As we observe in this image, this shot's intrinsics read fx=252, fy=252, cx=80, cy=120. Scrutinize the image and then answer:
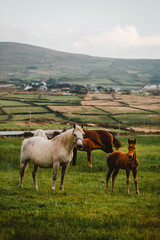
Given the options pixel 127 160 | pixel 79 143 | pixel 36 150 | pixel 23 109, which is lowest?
pixel 23 109

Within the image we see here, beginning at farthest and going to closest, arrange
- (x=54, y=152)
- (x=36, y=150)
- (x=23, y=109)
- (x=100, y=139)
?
(x=23, y=109)
(x=100, y=139)
(x=36, y=150)
(x=54, y=152)

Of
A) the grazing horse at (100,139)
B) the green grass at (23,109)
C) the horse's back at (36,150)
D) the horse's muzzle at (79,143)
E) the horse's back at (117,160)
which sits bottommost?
the green grass at (23,109)

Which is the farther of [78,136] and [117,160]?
[117,160]

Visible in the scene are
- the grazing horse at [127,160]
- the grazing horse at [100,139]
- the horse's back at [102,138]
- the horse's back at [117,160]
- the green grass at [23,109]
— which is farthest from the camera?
the green grass at [23,109]

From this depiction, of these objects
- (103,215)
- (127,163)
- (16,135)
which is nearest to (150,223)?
(103,215)

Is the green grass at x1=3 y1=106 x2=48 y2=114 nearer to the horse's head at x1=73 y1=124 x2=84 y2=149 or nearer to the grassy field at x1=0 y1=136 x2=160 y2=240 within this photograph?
the grassy field at x1=0 y1=136 x2=160 y2=240

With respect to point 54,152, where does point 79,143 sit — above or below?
above

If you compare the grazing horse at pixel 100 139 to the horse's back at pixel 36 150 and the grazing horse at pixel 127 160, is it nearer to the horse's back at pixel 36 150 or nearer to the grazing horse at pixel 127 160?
the grazing horse at pixel 127 160

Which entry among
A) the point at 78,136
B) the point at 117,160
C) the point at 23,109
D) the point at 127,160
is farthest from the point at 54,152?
the point at 23,109

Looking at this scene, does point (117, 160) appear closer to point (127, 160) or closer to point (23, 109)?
point (127, 160)

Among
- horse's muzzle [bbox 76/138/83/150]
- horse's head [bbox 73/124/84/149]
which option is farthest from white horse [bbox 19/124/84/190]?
horse's muzzle [bbox 76/138/83/150]

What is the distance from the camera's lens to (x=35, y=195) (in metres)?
9.84

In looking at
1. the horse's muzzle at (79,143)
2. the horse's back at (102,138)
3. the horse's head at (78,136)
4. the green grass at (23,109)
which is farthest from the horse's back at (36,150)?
the green grass at (23,109)

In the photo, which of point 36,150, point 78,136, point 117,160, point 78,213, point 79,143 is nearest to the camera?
point 78,213
